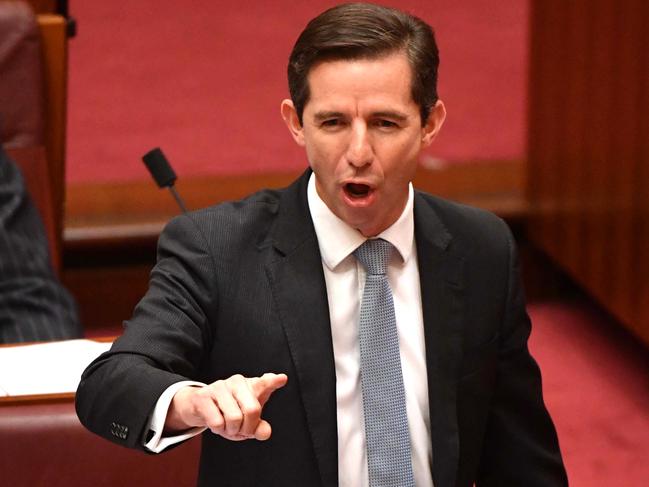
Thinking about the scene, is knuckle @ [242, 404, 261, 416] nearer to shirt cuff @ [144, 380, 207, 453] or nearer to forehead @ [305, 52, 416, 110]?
shirt cuff @ [144, 380, 207, 453]

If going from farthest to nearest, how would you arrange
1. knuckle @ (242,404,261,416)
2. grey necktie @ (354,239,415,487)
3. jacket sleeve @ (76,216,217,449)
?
grey necktie @ (354,239,415,487), jacket sleeve @ (76,216,217,449), knuckle @ (242,404,261,416)

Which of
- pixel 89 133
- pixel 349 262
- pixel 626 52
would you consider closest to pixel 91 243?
pixel 89 133

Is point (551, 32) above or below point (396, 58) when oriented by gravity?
below

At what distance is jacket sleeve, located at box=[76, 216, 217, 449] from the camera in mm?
929

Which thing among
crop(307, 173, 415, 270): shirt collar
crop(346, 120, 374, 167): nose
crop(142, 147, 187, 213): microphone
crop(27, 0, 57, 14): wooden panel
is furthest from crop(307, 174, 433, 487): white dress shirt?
crop(27, 0, 57, 14): wooden panel

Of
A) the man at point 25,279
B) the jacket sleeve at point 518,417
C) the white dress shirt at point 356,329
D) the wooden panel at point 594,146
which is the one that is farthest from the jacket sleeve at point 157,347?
the wooden panel at point 594,146

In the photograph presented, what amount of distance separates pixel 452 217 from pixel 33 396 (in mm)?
408

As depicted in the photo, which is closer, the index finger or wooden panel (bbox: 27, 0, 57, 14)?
the index finger

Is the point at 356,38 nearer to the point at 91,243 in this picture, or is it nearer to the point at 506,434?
the point at 506,434

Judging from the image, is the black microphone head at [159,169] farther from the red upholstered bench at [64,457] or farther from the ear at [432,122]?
the ear at [432,122]

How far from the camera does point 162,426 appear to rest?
3.00 ft

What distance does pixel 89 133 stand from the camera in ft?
10.4

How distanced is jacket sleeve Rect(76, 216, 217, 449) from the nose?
149 mm

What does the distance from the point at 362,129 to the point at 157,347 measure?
0.72ft
